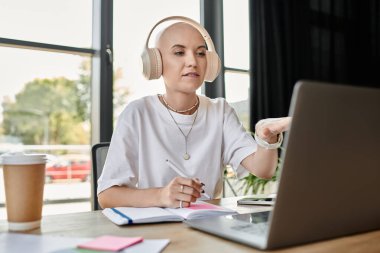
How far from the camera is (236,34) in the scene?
12.4 feet

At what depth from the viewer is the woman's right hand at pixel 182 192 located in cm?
102

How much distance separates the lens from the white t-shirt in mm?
1435

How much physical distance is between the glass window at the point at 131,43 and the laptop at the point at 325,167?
7.79 ft

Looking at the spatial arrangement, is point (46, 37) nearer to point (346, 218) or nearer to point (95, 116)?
point (95, 116)

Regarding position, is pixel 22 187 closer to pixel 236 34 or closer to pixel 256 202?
pixel 256 202

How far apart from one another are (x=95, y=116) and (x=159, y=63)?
5.10 feet

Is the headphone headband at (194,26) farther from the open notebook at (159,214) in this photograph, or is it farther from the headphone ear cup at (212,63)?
the open notebook at (159,214)

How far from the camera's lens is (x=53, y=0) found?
9.65ft

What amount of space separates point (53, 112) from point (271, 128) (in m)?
2.67

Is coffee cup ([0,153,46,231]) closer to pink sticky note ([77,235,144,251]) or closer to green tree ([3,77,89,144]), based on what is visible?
pink sticky note ([77,235,144,251])

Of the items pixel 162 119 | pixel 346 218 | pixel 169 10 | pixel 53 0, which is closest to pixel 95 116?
pixel 53 0

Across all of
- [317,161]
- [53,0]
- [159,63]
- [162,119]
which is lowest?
[317,161]

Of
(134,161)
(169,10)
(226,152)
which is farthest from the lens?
(169,10)

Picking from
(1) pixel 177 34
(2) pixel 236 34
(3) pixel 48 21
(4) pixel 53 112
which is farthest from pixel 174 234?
(2) pixel 236 34
